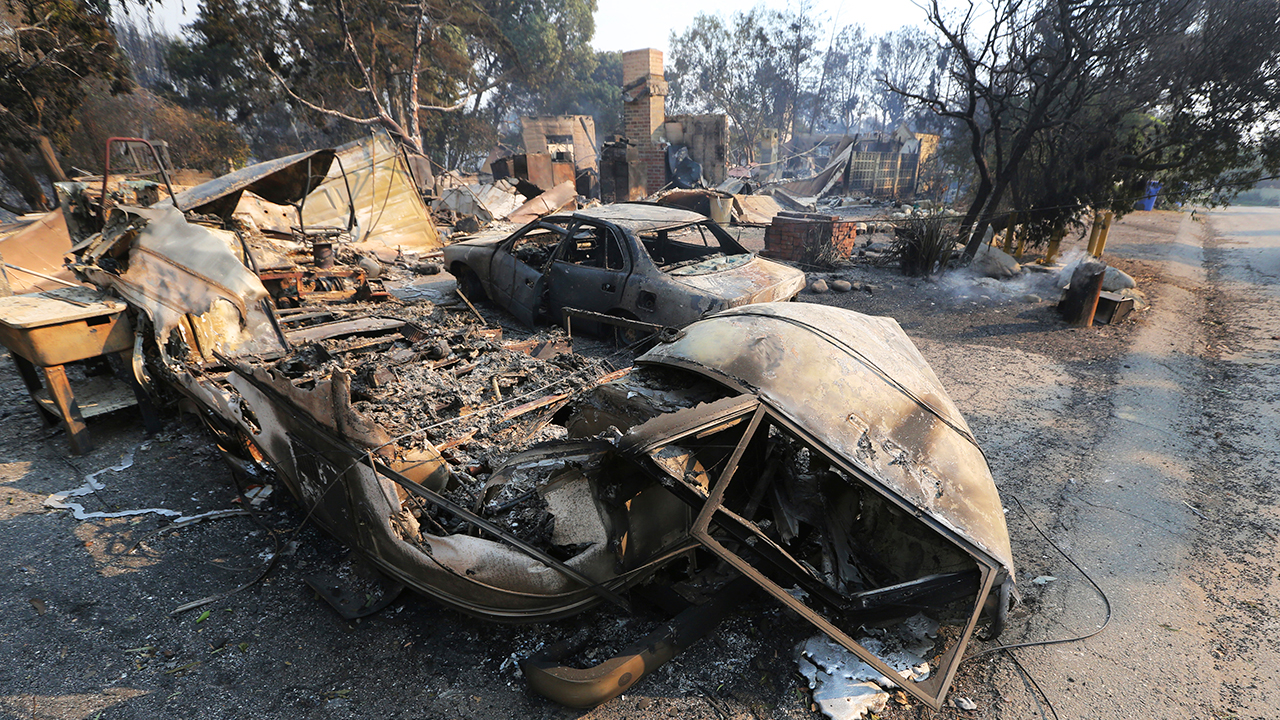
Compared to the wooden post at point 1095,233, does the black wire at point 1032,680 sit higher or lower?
lower

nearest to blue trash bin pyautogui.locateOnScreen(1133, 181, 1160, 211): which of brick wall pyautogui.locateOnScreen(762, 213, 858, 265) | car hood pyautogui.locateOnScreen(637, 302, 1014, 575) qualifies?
brick wall pyautogui.locateOnScreen(762, 213, 858, 265)

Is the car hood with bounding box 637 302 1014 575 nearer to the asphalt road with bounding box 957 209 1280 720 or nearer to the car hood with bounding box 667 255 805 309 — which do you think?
the asphalt road with bounding box 957 209 1280 720

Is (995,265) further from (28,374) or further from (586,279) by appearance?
(28,374)

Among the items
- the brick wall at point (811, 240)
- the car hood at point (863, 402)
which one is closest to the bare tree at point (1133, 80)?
the brick wall at point (811, 240)

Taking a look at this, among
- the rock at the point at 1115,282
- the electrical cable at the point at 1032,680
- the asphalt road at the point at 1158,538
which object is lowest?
the electrical cable at the point at 1032,680

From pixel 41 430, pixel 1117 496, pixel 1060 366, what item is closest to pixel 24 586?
pixel 41 430

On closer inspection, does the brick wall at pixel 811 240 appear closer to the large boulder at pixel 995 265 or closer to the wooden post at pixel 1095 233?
the large boulder at pixel 995 265

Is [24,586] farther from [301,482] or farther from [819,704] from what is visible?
[819,704]

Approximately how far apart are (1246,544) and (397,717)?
15.4 ft

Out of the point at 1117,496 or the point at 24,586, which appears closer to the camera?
the point at 24,586

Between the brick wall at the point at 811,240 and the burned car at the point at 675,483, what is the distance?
7002 mm

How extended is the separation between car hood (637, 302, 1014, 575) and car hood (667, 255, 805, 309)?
186 cm

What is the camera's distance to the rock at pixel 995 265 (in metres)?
9.54

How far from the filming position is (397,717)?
2232 mm
